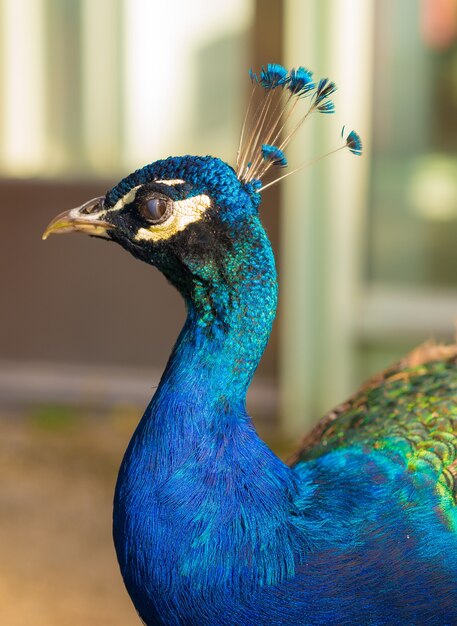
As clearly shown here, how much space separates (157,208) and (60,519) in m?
2.22

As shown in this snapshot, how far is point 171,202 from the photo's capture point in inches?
54.3

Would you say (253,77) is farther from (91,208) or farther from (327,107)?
(91,208)

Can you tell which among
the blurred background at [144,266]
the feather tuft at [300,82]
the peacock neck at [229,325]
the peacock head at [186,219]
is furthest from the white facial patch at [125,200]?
the blurred background at [144,266]

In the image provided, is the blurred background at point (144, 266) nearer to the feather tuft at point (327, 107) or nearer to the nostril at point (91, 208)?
the nostril at point (91, 208)

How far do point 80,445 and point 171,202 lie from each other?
2741 mm

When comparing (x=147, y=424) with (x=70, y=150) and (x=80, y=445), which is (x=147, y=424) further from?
(x=70, y=150)

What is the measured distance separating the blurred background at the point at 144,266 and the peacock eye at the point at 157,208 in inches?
73.6

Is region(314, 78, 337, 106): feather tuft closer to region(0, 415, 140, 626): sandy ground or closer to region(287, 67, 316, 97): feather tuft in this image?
region(287, 67, 316, 97): feather tuft

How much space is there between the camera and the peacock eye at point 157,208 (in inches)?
54.3

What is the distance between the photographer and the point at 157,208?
1.38 m

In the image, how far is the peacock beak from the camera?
1.44 meters

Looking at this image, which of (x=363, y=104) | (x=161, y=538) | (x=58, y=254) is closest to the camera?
(x=161, y=538)

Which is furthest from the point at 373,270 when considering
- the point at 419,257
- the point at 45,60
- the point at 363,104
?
the point at 45,60

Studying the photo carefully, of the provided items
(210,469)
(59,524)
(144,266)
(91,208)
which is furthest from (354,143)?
(144,266)
